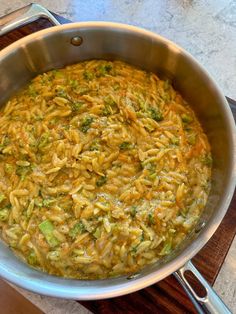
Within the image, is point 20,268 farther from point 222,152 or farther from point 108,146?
point 222,152

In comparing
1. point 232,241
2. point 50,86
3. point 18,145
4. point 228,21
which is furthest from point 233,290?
point 228,21

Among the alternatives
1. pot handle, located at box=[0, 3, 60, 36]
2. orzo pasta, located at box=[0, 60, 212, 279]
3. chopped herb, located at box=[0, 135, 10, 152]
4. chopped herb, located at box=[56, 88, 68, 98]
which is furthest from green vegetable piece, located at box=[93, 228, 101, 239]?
pot handle, located at box=[0, 3, 60, 36]

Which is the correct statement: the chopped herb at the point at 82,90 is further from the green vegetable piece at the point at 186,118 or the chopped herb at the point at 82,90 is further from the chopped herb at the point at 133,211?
the chopped herb at the point at 133,211

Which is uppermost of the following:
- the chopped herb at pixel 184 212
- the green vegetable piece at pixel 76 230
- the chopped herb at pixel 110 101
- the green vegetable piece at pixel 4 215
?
the chopped herb at pixel 110 101

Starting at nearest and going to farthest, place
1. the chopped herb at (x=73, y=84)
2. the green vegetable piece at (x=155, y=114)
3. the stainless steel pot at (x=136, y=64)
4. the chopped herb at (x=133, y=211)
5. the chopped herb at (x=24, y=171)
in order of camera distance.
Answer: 1. the stainless steel pot at (x=136, y=64)
2. the chopped herb at (x=133, y=211)
3. the chopped herb at (x=24, y=171)
4. the green vegetable piece at (x=155, y=114)
5. the chopped herb at (x=73, y=84)

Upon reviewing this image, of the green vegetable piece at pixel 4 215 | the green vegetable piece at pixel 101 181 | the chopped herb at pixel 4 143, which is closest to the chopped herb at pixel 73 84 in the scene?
the chopped herb at pixel 4 143

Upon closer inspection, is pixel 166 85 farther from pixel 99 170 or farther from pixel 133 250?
pixel 133 250

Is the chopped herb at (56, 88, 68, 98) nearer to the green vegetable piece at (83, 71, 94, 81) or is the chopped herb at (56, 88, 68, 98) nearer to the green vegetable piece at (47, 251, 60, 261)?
Result: the green vegetable piece at (83, 71, 94, 81)
